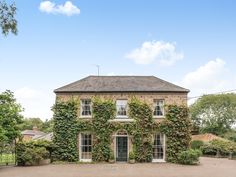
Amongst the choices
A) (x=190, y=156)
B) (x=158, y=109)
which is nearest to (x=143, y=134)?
(x=158, y=109)

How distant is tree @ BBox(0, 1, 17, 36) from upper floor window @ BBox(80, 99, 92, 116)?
19.9 metres

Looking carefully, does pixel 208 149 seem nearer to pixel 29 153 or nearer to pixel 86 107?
pixel 86 107

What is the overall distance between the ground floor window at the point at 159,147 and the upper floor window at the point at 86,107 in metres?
6.00

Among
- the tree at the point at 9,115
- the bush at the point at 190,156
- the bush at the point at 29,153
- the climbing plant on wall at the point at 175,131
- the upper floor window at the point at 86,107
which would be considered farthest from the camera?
the upper floor window at the point at 86,107

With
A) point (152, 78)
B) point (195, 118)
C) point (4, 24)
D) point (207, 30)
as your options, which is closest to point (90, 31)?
point (207, 30)

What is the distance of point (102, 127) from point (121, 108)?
2.26 meters

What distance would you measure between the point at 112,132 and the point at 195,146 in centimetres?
1983

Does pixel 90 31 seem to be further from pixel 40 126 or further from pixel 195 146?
pixel 40 126

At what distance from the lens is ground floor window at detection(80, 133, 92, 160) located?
32.4m

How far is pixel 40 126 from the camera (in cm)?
9975

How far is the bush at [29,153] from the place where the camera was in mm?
28531

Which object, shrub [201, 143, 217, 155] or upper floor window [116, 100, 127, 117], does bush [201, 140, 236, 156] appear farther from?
upper floor window [116, 100, 127, 117]

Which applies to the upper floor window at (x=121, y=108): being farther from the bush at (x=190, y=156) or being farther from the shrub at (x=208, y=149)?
the shrub at (x=208, y=149)

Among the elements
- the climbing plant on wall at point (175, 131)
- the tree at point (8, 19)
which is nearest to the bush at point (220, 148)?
the climbing plant on wall at point (175, 131)
